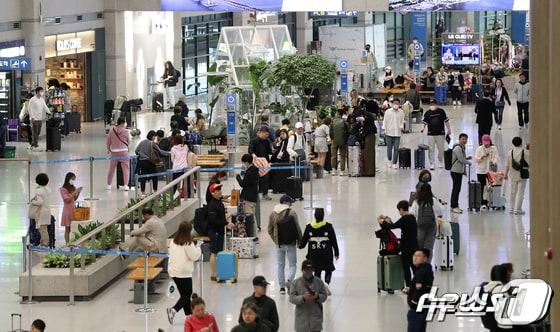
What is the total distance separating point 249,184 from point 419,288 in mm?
7947

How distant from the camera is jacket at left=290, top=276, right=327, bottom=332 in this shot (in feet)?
53.8

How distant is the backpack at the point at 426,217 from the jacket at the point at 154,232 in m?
3.72

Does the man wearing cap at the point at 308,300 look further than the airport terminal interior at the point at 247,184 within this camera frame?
No

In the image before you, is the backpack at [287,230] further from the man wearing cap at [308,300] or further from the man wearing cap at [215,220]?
the man wearing cap at [308,300]

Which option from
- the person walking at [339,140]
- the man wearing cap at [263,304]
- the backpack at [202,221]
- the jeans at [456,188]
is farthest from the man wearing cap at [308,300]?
the person walking at [339,140]

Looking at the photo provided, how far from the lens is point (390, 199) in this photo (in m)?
28.2

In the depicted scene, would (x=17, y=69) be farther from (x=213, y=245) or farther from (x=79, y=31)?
(x=213, y=245)

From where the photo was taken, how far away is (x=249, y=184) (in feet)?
76.9

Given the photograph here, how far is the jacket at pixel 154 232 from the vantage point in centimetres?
1983

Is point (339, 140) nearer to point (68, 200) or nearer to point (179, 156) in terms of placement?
point (179, 156)

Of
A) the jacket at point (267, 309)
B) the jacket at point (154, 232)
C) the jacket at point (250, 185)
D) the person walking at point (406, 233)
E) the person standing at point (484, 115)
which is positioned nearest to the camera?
the jacket at point (267, 309)

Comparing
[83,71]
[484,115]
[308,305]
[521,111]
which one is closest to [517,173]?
[308,305]

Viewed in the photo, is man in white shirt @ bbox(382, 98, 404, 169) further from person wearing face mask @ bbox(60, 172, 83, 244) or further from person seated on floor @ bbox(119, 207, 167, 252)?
person seated on floor @ bbox(119, 207, 167, 252)

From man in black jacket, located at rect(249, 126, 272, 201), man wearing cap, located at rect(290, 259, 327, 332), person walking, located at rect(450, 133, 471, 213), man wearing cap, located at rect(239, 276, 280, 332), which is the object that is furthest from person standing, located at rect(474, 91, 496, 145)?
A: man wearing cap, located at rect(239, 276, 280, 332)
